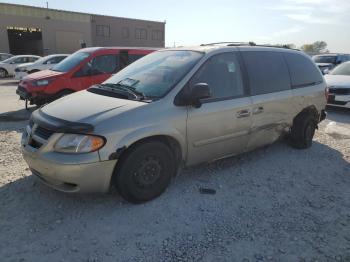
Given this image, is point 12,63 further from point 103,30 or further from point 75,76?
point 103,30

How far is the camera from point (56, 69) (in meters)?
9.18

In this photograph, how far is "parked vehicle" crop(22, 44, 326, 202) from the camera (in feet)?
11.0

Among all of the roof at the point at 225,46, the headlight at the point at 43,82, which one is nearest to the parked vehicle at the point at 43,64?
the headlight at the point at 43,82

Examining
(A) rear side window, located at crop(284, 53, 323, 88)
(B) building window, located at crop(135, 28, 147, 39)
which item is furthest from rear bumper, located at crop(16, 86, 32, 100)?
(B) building window, located at crop(135, 28, 147, 39)

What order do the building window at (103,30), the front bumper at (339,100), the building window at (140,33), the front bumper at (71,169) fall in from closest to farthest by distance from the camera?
the front bumper at (71,169)
the front bumper at (339,100)
the building window at (103,30)
the building window at (140,33)

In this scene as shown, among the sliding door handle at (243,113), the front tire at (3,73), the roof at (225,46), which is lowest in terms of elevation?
the front tire at (3,73)

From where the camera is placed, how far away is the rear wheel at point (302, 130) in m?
5.74

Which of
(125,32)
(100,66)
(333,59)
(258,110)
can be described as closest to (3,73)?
(100,66)

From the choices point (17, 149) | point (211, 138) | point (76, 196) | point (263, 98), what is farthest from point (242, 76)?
point (17, 149)

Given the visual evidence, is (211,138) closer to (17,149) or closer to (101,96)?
(101,96)

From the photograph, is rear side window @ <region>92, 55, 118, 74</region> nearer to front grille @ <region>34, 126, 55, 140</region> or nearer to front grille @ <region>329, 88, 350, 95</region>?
front grille @ <region>34, 126, 55, 140</region>

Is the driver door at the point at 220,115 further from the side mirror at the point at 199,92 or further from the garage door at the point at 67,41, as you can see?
the garage door at the point at 67,41

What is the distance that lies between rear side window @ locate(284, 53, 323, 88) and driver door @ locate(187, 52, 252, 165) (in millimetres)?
1378

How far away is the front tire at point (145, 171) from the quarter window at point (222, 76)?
3.14 ft
